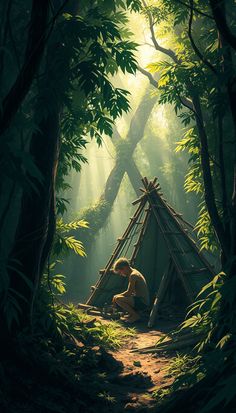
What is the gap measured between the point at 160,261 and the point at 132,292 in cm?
231

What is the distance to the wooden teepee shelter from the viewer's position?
9.64 metres

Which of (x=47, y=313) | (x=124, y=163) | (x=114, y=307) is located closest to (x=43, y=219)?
(x=47, y=313)

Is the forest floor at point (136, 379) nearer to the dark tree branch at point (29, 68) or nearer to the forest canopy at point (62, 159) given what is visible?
the forest canopy at point (62, 159)

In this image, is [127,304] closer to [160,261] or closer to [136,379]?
[160,261]

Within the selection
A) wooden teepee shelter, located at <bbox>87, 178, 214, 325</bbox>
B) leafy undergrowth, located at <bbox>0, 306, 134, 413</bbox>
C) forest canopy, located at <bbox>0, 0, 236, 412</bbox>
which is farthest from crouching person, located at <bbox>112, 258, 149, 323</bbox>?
leafy undergrowth, located at <bbox>0, 306, 134, 413</bbox>

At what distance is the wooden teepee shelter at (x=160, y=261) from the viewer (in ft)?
31.6

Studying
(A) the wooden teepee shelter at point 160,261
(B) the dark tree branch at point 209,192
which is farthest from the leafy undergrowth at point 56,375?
(A) the wooden teepee shelter at point 160,261

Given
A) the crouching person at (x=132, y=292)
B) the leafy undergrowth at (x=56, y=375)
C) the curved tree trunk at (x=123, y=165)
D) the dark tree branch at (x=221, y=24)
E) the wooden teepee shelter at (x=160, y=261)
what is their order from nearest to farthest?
the dark tree branch at (x=221, y=24)
the leafy undergrowth at (x=56, y=375)
the crouching person at (x=132, y=292)
the wooden teepee shelter at (x=160, y=261)
the curved tree trunk at (x=123, y=165)

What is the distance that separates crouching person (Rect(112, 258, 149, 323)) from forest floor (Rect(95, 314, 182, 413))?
1603mm

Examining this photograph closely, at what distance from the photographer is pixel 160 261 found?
1171 centimetres

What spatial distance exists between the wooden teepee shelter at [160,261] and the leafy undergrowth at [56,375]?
11.7 feet

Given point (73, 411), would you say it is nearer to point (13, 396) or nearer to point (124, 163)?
point (13, 396)

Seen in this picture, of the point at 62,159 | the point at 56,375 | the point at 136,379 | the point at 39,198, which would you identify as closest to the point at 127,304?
the point at 136,379

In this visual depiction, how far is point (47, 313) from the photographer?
18.2 feet
